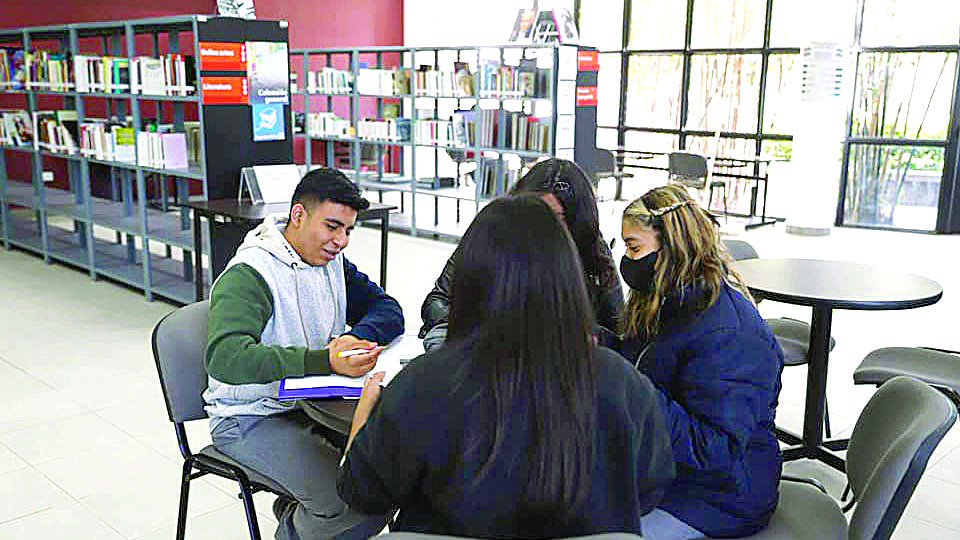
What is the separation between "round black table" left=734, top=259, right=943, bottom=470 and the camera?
2.95 meters

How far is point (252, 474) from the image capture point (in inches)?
85.0

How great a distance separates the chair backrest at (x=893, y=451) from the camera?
1.61 m

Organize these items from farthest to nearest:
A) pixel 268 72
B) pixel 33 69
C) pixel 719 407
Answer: pixel 33 69
pixel 268 72
pixel 719 407

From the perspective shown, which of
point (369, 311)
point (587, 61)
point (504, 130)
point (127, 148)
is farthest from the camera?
point (504, 130)

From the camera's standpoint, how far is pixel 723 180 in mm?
10016

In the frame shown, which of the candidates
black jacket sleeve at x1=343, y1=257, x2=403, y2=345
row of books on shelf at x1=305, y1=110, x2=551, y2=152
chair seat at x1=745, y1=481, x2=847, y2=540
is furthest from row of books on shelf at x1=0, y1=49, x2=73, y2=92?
chair seat at x1=745, y1=481, x2=847, y2=540

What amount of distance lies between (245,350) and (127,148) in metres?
4.41

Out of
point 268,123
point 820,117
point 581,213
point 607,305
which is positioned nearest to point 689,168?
point 820,117

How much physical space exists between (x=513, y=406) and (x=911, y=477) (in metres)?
0.86

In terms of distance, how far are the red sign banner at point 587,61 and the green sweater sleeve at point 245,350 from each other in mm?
5666

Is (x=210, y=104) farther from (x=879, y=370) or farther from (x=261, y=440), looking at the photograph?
(x=879, y=370)

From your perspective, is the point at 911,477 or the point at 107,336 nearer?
the point at 911,477

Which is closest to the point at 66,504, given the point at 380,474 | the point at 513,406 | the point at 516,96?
the point at 380,474

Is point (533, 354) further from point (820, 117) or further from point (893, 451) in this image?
point (820, 117)
